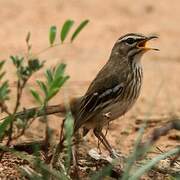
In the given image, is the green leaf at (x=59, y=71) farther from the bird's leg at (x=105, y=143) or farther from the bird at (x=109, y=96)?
the bird at (x=109, y=96)

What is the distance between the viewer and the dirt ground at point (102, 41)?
11.4 m

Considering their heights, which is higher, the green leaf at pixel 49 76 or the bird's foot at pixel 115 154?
the green leaf at pixel 49 76

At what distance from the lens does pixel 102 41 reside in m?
14.3

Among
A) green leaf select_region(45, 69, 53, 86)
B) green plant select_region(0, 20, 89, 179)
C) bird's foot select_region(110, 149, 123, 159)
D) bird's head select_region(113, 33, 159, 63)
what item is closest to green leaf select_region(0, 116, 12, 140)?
green plant select_region(0, 20, 89, 179)

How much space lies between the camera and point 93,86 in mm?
9148

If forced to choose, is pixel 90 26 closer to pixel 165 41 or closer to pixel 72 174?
pixel 165 41

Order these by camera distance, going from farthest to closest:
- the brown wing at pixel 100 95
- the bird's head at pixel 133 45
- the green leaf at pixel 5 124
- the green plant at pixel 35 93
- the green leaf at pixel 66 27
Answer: the bird's head at pixel 133 45
the brown wing at pixel 100 95
the green leaf at pixel 66 27
the green leaf at pixel 5 124
the green plant at pixel 35 93

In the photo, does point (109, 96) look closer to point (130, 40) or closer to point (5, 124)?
point (130, 40)

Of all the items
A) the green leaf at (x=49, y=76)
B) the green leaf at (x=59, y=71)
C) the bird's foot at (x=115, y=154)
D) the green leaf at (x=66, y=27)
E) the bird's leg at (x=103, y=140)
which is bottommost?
the bird's foot at (x=115, y=154)

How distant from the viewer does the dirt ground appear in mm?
11398

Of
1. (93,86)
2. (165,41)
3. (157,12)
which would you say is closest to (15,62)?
(93,86)

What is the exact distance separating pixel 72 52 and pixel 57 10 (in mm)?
1996

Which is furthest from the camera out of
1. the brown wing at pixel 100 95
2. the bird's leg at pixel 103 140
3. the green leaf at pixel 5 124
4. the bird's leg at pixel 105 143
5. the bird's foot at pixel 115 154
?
the brown wing at pixel 100 95

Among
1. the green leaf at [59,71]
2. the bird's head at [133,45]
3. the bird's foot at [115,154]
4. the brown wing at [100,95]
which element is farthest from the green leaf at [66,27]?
the bird's head at [133,45]
